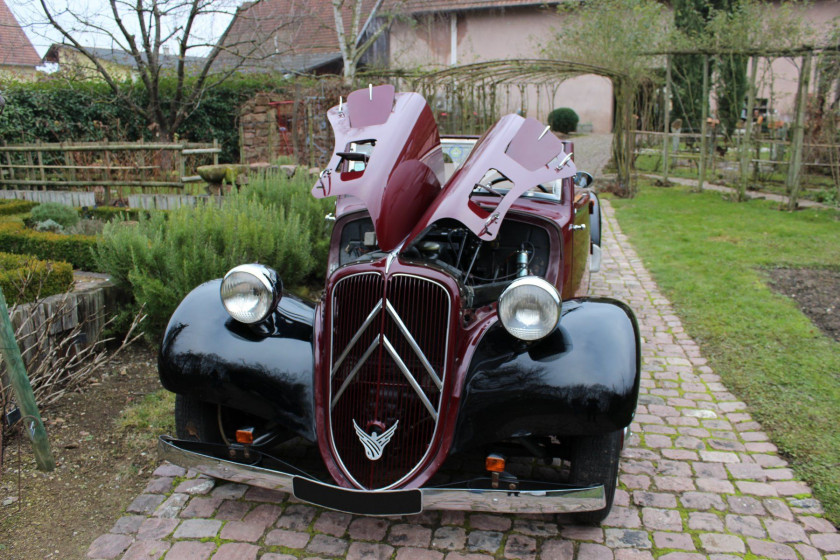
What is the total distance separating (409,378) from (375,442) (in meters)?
0.29

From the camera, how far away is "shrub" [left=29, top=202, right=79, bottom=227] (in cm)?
727

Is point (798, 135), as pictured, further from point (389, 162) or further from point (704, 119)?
point (389, 162)

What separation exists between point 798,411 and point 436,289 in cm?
262

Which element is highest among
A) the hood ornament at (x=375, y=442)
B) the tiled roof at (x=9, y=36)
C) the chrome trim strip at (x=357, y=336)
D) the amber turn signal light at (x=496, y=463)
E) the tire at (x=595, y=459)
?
the tiled roof at (x=9, y=36)

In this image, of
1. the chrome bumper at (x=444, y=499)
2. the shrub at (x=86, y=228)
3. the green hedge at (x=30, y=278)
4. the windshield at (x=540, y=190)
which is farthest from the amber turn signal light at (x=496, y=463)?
the shrub at (x=86, y=228)

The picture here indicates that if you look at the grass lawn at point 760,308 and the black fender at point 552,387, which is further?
the grass lawn at point 760,308

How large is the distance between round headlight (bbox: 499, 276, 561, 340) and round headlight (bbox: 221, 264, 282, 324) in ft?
3.57

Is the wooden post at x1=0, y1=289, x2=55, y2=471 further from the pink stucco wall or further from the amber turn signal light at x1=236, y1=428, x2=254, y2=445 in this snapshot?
the pink stucco wall

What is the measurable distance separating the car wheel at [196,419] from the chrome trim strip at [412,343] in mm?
1095

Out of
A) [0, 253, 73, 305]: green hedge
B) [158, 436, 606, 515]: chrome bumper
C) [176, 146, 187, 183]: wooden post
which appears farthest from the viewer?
[176, 146, 187, 183]: wooden post

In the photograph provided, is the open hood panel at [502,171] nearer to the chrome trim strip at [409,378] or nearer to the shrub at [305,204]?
the chrome trim strip at [409,378]

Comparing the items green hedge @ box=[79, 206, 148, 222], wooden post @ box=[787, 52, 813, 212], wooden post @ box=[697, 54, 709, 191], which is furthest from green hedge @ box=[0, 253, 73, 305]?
wooden post @ box=[697, 54, 709, 191]

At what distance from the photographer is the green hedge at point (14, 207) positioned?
7629mm

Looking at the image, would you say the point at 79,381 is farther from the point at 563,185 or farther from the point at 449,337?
the point at 563,185
